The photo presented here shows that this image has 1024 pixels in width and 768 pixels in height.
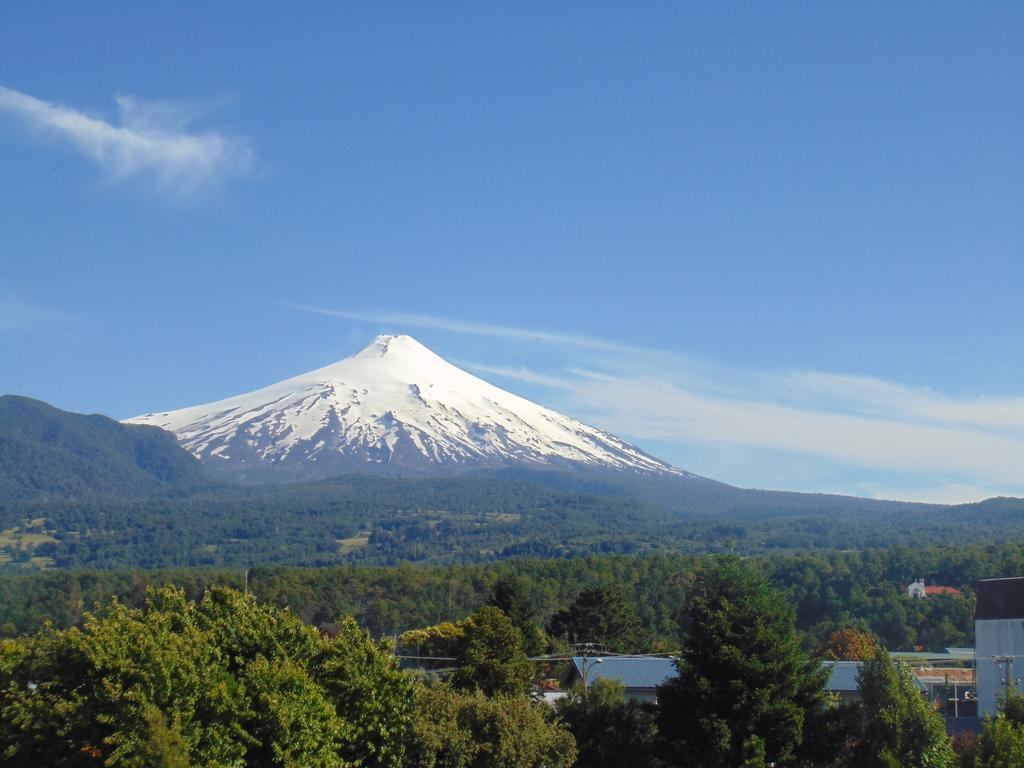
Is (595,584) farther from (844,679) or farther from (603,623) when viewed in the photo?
(844,679)

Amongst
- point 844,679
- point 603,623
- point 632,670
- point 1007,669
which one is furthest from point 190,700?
point 603,623

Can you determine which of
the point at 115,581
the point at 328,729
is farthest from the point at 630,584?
the point at 328,729

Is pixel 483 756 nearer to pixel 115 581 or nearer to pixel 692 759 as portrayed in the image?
pixel 692 759

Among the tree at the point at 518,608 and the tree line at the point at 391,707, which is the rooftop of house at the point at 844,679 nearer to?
the tree line at the point at 391,707

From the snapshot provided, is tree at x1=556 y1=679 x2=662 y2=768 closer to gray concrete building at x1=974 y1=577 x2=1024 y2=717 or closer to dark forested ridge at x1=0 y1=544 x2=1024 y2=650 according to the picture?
gray concrete building at x1=974 y1=577 x2=1024 y2=717

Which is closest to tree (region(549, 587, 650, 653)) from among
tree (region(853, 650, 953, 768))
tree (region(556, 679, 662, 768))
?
tree (region(556, 679, 662, 768))

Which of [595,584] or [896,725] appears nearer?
[896,725]
